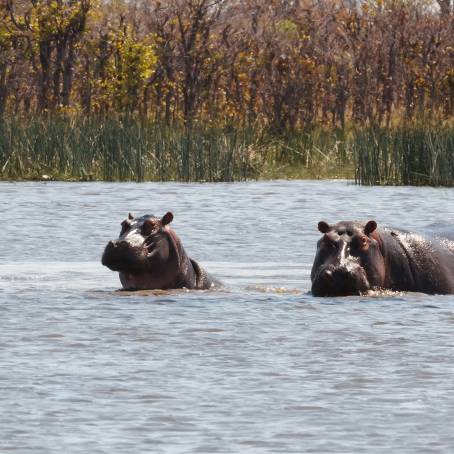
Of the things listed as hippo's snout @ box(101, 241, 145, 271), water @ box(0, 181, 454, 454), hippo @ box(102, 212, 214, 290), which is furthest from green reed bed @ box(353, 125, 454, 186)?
hippo's snout @ box(101, 241, 145, 271)

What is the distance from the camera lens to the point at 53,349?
8.12m

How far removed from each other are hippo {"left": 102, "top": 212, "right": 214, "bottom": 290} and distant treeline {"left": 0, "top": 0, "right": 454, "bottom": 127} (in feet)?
62.3

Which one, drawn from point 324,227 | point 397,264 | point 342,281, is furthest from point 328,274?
point 397,264

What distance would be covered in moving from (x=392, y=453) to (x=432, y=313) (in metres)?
4.08

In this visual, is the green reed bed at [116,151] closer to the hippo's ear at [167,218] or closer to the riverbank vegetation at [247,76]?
the riverbank vegetation at [247,76]

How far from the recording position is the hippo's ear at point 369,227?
9.95m

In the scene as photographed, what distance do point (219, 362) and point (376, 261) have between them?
249cm

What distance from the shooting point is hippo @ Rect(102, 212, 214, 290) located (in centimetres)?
1025

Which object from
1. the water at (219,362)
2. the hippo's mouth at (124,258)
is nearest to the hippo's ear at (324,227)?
the water at (219,362)

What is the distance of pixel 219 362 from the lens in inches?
305

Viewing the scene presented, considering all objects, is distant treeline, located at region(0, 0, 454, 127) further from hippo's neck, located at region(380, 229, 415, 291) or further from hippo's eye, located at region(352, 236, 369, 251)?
hippo's eye, located at region(352, 236, 369, 251)

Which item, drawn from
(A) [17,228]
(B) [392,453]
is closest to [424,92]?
(A) [17,228]

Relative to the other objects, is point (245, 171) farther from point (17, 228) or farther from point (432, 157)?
point (17, 228)

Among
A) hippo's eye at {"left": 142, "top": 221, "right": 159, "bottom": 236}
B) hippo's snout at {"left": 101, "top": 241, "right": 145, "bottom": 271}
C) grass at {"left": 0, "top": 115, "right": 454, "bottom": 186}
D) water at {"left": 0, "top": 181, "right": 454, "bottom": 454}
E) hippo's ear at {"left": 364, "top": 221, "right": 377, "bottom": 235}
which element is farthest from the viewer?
grass at {"left": 0, "top": 115, "right": 454, "bottom": 186}
